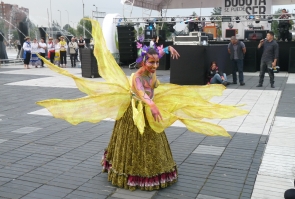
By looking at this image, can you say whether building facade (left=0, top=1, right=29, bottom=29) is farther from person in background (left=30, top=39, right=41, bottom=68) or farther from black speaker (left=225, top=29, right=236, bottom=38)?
black speaker (left=225, top=29, right=236, bottom=38)

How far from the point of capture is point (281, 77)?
15.8m

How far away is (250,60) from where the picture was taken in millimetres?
18219

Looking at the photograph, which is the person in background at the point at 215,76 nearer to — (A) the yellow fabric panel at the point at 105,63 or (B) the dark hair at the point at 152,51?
(A) the yellow fabric panel at the point at 105,63

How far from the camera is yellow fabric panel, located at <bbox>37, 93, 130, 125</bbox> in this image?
4242 millimetres

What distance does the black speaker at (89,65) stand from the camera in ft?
51.0

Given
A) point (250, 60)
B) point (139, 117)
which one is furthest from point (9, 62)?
point (139, 117)

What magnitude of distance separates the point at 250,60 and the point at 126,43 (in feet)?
21.7

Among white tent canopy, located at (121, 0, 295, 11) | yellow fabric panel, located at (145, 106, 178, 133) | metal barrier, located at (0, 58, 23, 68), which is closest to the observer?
yellow fabric panel, located at (145, 106, 178, 133)

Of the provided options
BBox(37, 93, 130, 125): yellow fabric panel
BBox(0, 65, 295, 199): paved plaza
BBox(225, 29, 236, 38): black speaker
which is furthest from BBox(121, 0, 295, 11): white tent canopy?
BBox(37, 93, 130, 125): yellow fabric panel

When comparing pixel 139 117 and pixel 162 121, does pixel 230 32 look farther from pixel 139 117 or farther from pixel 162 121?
pixel 139 117

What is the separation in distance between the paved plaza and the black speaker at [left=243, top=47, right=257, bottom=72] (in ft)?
29.3

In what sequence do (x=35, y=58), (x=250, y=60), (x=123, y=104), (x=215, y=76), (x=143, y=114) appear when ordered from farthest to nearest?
(x=35, y=58), (x=250, y=60), (x=215, y=76), (x=123, y=104), (x=143, y=114)

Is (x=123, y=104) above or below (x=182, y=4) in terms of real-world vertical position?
below

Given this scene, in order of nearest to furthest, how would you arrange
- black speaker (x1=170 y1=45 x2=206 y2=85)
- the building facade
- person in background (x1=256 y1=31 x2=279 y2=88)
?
1. person in background (x1=256 y1=31 x2=279 y2=88)
2. black speaker (x1=170 y1=45 x2=206 y2=85)
3. the building facade
